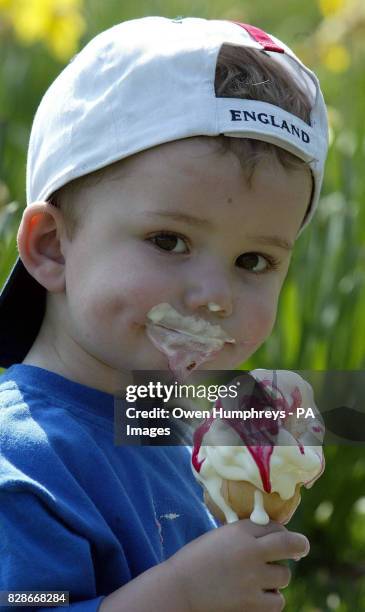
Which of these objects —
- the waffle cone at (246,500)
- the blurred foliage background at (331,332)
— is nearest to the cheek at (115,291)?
the waffle cone at (246,500)

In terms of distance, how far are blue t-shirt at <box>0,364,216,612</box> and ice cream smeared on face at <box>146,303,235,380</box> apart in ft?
0.41

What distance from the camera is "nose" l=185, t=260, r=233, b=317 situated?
1.33 meters

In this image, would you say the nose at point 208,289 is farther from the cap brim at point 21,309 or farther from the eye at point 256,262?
the cap brim at point 21,309

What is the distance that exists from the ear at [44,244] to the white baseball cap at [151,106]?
3cm

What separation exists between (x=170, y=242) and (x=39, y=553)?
0.43m

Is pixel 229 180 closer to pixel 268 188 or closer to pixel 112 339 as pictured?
pixel 268 188

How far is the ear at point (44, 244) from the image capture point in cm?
147

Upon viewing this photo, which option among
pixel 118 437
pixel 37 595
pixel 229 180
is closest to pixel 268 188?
pixel 229 180

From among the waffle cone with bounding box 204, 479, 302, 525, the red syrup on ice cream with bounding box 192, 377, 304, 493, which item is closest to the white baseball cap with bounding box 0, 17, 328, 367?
the red syrup on ice cream with bounding box 192, 377, 304, 493

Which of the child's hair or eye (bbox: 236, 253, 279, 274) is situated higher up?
the child's hair

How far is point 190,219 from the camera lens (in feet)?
4.42

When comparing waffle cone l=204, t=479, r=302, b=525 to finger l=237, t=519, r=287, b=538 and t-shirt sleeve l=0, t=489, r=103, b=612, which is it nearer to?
finger l=237, t=519, r=287, b=538

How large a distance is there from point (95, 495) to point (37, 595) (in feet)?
0.54

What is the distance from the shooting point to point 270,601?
48.9 inches
